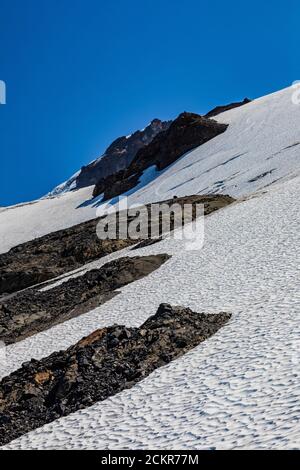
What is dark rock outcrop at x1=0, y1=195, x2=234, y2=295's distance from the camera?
3042 cm

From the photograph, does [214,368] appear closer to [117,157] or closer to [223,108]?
[223,108]

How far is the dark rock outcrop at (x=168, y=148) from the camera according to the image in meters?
71.2

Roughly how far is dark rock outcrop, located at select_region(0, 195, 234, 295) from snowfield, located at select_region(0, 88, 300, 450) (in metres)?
2.61

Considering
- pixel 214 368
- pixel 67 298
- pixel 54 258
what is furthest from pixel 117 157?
pixel 214 368

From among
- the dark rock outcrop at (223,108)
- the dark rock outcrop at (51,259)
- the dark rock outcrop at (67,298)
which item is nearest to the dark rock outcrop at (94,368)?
the dark rock outcrop at (67,298)

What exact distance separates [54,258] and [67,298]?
9819mm

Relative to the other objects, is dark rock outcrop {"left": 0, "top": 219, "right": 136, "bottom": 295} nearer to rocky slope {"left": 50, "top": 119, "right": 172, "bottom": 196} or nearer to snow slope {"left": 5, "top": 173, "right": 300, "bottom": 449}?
snow slope {"left": 5, "top": 173, "right": 300, "bottom": 449}

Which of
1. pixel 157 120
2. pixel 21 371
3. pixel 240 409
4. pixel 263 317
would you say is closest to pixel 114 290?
pixel 21 371

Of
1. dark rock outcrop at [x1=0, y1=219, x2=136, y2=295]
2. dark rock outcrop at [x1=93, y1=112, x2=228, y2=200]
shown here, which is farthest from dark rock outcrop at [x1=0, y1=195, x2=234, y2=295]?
dark rock outcrop at [x1=93, y1=112, x2=228, y2=200]

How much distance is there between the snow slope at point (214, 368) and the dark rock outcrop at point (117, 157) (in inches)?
6134

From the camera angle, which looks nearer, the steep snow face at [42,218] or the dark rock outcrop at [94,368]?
the dark rock outcrop at [94,368]

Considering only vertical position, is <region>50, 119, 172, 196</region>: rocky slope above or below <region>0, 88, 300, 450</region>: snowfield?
above

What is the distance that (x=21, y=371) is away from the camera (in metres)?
14.9

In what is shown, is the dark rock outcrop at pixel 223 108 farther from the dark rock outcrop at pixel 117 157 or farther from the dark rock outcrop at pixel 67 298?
the dark rock outcrop at pixel 67 298
